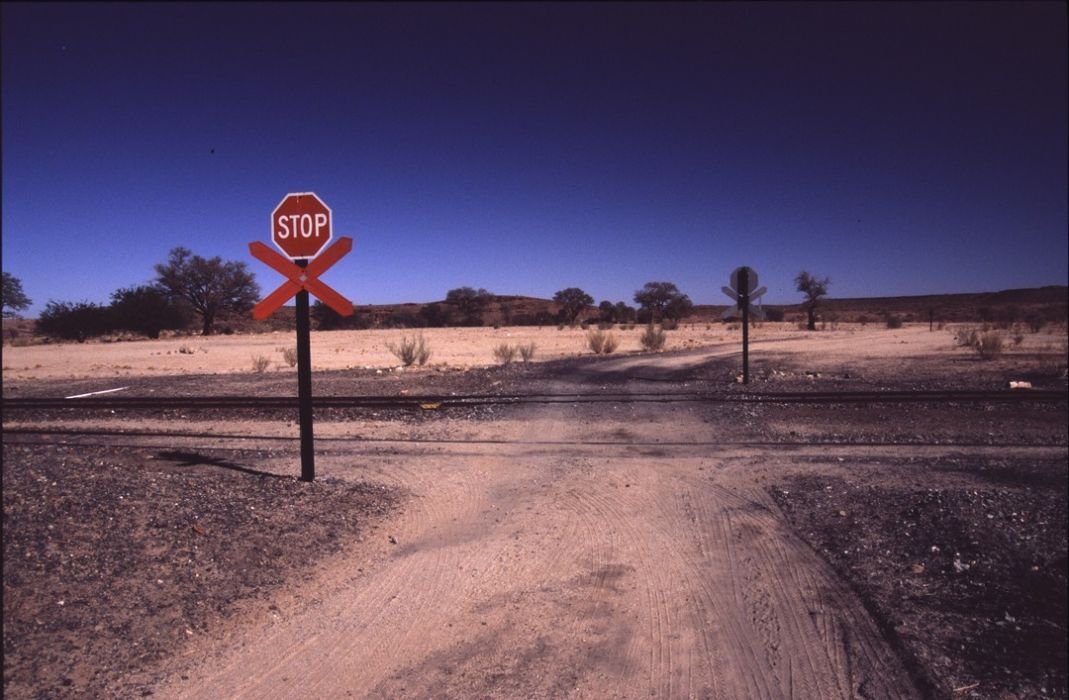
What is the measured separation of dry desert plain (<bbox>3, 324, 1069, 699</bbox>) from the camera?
Result: 3889 millimetres

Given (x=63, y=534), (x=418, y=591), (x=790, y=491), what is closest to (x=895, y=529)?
(x=790, y=491)

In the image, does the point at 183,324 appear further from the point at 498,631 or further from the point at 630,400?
the point at 498,631

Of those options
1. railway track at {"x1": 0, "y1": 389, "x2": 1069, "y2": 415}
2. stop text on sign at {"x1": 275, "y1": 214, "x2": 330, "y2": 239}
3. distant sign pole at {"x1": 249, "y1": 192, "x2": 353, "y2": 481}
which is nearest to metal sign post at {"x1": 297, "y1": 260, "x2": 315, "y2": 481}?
distant sign pole at {"x1": 249, "y1": 192, "x2": 353, "y2": 481}

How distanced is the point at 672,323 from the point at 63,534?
53.8 m

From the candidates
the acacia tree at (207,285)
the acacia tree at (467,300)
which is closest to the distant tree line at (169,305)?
the acacia tree at (207,285)

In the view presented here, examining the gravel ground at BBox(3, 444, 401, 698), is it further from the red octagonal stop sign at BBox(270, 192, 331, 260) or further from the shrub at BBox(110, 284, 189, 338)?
the shrub at BBox(110, 284, 189, 338)

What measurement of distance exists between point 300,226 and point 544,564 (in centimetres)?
425

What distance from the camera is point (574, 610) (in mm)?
4508

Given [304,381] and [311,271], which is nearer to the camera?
[311,271]

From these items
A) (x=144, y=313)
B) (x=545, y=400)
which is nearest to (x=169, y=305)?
(x=144, y=313)

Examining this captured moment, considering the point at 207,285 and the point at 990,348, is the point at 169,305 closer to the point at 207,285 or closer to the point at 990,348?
the point at 207,285

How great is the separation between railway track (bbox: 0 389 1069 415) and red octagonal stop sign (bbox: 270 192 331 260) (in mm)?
6402

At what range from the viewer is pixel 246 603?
4594 millimetres

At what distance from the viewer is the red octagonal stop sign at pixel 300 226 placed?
21.8 feet
